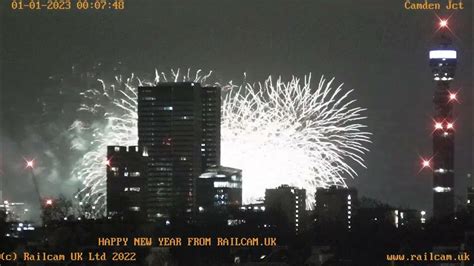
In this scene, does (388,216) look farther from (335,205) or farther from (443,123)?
(443,123)

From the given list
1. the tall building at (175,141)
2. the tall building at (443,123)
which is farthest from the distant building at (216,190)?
the tall building at (443,123)

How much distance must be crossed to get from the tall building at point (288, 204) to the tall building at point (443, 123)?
126ft

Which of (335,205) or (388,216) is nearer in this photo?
(388,216)

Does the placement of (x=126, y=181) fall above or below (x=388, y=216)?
above

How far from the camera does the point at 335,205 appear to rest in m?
112

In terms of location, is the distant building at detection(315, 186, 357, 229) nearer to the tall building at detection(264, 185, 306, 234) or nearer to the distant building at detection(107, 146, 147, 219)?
the tall building at detection(264, 185, 306, 234)

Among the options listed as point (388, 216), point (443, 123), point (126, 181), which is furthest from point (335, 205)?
point (443, 123)

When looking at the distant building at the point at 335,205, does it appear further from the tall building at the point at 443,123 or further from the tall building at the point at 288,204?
the tall building at the point at 443,123

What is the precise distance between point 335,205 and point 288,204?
714cm

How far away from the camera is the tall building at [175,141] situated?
106 m

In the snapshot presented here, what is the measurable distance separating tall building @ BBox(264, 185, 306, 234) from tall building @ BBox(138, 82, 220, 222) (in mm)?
4628

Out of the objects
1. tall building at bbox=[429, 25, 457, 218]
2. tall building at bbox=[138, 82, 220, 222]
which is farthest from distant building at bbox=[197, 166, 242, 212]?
tall building at bbox=[429, 25, 457, 218]

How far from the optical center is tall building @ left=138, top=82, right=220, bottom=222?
10638 cm

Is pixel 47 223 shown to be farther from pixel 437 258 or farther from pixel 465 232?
pixel 437 258
